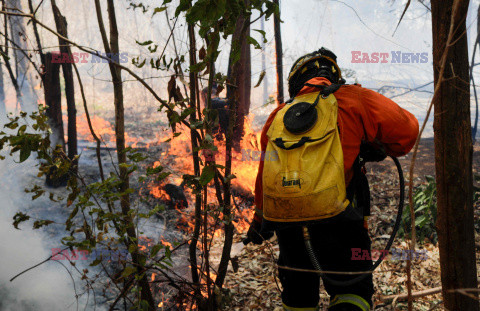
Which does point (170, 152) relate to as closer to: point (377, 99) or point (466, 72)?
point (377, 99)

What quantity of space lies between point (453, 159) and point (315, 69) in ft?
4.57

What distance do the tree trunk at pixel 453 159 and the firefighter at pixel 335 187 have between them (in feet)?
2.03

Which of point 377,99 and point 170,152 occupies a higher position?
point 377,99

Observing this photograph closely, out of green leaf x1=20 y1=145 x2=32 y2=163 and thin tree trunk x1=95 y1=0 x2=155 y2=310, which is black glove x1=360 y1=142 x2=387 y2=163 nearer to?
thin tree trunk x1=95 y1=0 x2=155 y2=310

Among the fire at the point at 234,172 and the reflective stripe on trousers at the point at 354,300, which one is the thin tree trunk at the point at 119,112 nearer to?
the reflective stripe on trousers at the point at 354,300

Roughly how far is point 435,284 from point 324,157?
2966mm

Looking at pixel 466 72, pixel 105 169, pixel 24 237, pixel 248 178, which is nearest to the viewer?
pixel 466 72

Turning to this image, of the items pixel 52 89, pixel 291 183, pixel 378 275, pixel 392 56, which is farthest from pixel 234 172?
pixel 291 183

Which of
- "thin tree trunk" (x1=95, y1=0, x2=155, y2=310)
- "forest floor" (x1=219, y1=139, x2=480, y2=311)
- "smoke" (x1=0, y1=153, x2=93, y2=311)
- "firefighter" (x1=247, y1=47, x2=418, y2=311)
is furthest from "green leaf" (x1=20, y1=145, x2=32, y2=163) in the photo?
"smoke" (x1=0, y1=153, x2=93, y2=311)

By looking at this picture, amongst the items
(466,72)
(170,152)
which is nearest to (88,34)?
(170,152)

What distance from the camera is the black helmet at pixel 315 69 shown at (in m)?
2.55

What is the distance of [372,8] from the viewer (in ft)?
175

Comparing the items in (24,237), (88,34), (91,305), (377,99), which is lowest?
(91,305)

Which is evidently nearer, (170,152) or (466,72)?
(466,72)
